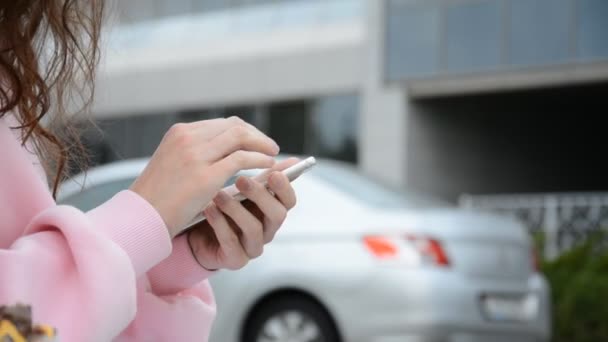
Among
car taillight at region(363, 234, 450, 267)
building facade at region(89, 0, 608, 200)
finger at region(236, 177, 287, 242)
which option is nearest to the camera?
finger at region(236, 177, 287, 242)

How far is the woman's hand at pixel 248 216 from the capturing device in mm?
1263

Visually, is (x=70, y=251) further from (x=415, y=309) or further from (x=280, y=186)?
(x=415, y=309)

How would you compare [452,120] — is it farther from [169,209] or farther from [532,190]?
[169,209]

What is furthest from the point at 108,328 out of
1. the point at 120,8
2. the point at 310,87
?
the point at 310,87

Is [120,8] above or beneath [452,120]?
above

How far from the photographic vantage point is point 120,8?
5.07 ft

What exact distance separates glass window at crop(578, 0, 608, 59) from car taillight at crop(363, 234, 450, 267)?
13539 mm

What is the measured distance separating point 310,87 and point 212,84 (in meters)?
2.41

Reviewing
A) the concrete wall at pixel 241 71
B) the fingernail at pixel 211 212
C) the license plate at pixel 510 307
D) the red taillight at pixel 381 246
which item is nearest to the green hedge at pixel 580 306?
the license plate at pixel 510 307

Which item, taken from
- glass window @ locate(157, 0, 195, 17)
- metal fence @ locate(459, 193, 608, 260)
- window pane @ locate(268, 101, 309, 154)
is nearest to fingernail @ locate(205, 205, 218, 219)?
metal fence @ locate(459, 193, 608, 260)

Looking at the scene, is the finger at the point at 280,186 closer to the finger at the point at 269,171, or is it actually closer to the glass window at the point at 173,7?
the finger at the point at 269,171

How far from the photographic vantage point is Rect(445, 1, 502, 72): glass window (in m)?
19.5

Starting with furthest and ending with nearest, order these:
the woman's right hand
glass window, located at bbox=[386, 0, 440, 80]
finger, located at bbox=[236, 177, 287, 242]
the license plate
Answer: glass window, located at bbox=[386, 0, 440, 80]
the license plate
finger, located at bbox=[236, 177, 287, 242]
the woman's right hand

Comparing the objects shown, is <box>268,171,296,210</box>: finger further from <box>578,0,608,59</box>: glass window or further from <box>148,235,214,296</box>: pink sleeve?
<box>578,0,608,59</box>: glass window
